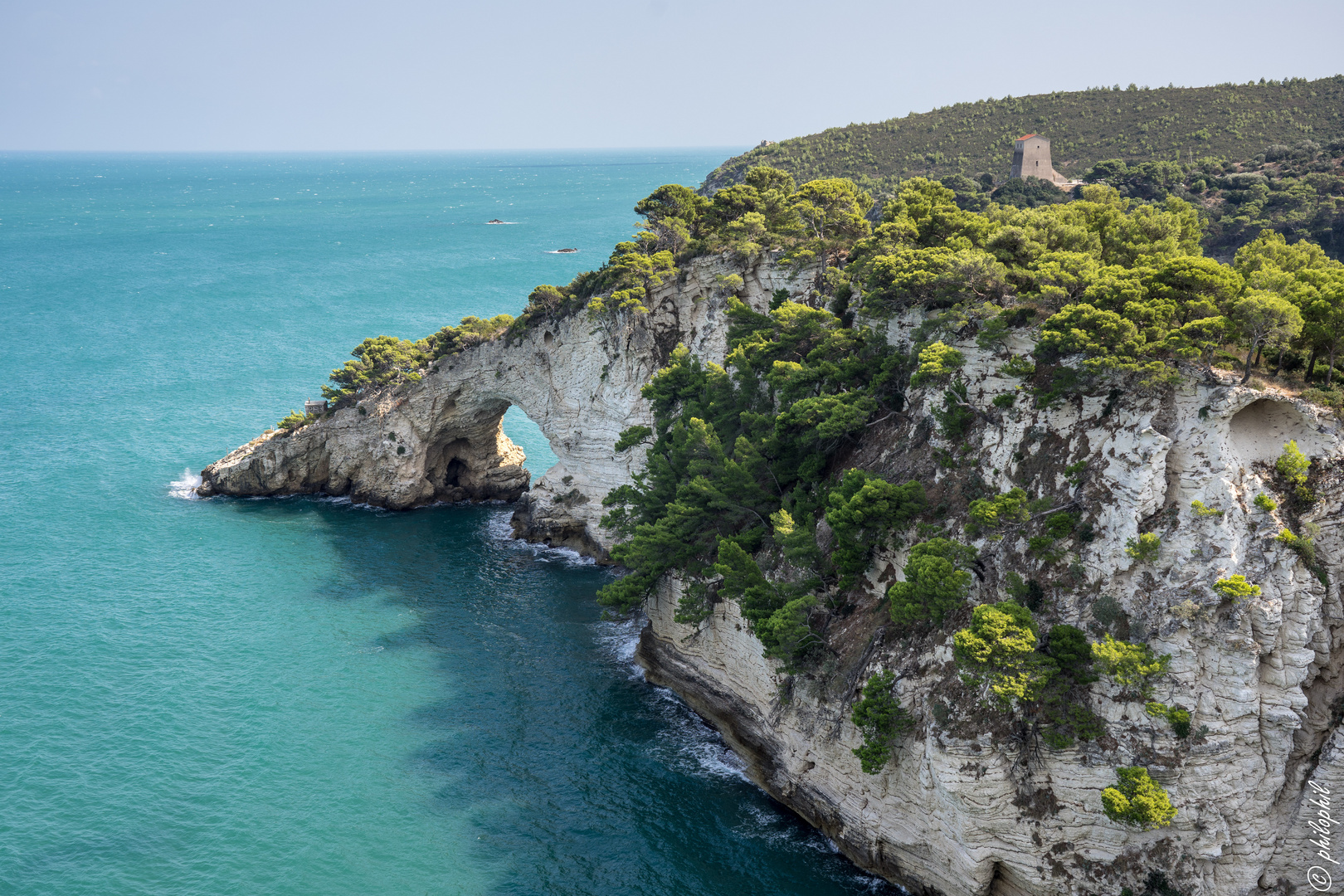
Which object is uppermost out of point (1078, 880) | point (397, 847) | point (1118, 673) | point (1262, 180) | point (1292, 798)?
point (1262, 180)

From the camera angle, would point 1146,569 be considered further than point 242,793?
No

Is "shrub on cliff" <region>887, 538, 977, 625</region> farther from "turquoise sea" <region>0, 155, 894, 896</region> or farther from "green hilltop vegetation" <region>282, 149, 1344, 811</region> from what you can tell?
"turquoise sea" <region>0, 155, 894, 896</region>

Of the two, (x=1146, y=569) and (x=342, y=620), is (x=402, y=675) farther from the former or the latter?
(x=1146, y=569)

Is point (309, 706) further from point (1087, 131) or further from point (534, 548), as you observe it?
point (1087, 131)

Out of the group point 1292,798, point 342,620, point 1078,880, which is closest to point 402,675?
point 342,620

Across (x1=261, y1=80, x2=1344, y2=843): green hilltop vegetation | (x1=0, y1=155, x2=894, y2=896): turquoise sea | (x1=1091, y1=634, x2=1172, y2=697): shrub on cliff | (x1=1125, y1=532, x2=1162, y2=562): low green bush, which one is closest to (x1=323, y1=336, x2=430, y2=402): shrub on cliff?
(x1=0, y1=155, x2=894, y2=896): turquoise sea

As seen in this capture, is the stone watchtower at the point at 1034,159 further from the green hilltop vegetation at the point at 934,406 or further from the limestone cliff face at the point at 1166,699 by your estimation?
the limestone cliff face at the point at 1166,699

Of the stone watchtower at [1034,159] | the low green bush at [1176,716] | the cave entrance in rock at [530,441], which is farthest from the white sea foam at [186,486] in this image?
the stone watchtower at [1034,159]
